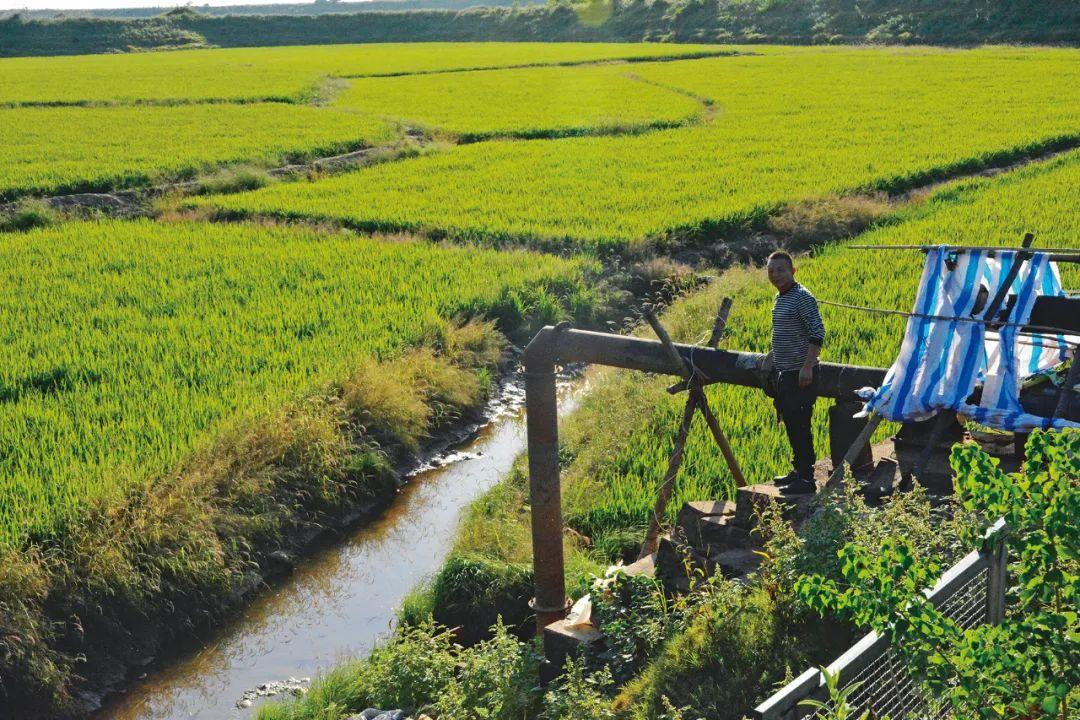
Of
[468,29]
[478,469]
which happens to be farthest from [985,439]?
[468,29]

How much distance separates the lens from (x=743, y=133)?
23.8 meters

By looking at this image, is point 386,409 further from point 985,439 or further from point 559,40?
point 559,40

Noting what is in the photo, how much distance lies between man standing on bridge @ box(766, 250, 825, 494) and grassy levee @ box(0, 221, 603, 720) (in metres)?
3.56

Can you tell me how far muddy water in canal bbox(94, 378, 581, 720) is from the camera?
6289 millimetres

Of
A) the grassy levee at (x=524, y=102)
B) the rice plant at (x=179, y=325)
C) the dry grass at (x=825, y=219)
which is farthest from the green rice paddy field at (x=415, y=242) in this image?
the dry grass at (x=825, y=219)

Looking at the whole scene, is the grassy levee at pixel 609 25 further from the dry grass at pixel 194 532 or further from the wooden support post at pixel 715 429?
the wooden support post at pixel 715 429

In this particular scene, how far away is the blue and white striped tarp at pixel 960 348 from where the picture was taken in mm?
5730

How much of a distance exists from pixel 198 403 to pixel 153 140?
17.6 metres

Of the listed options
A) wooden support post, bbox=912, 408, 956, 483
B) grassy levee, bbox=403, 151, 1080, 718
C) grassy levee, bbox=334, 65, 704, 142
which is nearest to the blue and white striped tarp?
wooden support post, bbox=912, 408, 956, 483

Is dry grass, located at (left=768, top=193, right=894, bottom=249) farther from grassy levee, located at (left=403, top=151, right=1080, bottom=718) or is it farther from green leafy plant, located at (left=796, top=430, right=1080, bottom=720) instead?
green leafy plant, located at (left=796, top=430, right=1080, bottom=720)

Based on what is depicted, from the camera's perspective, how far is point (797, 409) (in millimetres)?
6008

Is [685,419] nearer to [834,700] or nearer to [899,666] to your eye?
[899,666]

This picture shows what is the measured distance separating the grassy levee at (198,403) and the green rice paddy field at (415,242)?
4 centimetres

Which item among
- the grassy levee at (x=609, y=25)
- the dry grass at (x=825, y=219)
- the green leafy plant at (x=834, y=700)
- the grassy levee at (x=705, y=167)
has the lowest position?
the dry grass at (x=825, y=219)
